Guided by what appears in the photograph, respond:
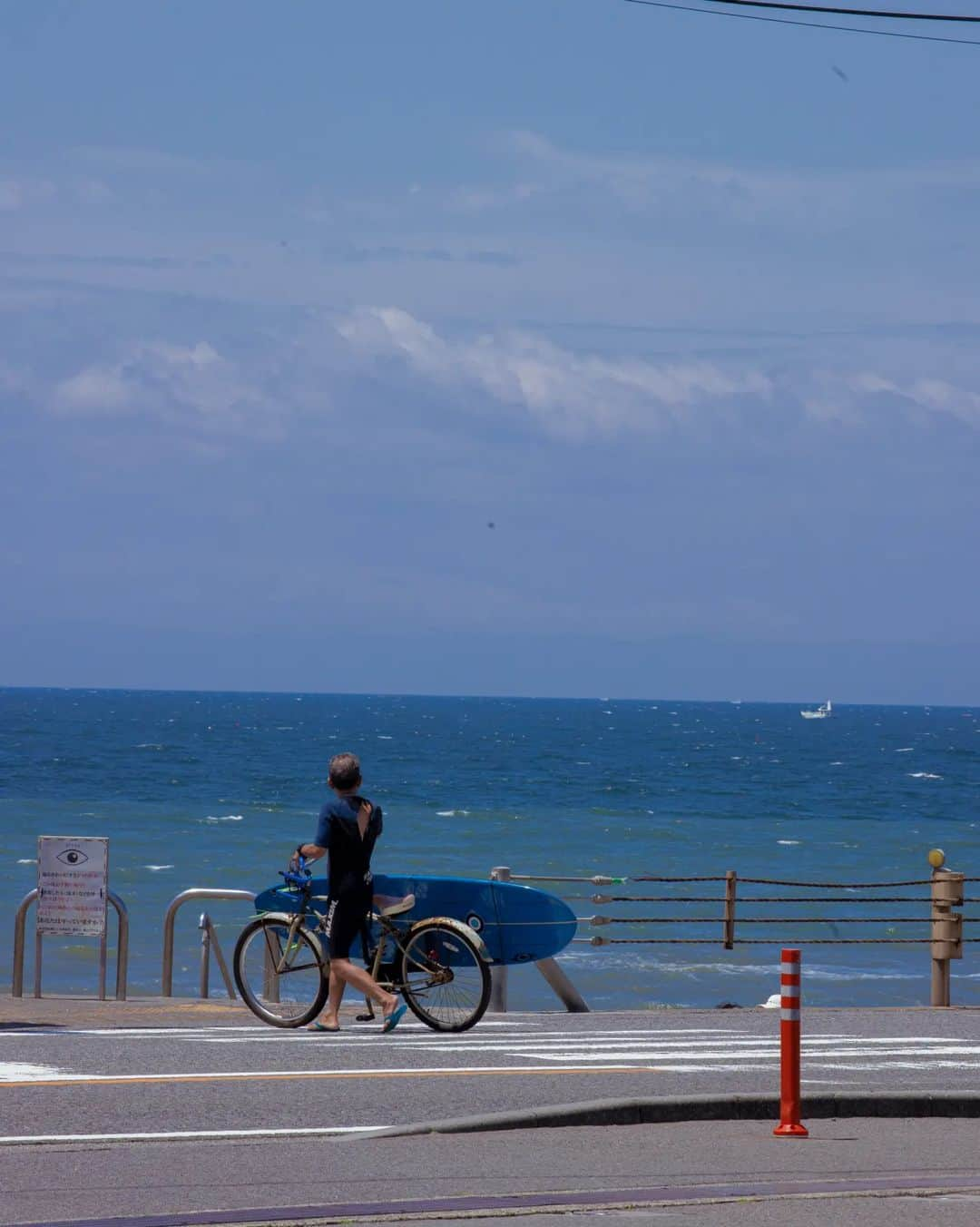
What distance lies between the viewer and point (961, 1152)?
855cm

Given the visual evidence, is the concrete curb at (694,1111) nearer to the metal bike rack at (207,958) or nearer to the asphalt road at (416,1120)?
the asphalt road at (416,1120)

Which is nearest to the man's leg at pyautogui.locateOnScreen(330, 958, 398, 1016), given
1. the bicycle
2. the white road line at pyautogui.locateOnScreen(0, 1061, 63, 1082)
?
the bicycle

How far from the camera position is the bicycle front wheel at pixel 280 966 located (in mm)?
13195

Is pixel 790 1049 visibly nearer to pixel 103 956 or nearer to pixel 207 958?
pixel 103 956

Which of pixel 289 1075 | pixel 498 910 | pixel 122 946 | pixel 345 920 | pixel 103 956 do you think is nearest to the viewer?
pixel 289 1075

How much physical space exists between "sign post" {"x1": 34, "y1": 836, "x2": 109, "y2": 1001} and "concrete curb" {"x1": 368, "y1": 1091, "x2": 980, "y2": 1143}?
7736 mm

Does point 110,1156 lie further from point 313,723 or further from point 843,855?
point 313,723

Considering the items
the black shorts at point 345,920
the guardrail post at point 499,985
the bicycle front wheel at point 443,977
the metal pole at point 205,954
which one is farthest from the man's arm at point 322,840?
the metal pole at point 205,954

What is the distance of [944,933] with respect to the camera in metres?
17.6

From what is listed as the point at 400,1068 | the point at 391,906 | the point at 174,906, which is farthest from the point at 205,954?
the point at 400,1068

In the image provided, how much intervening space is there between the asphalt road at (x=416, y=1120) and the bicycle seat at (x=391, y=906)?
81 centimetres

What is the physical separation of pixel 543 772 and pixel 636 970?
7219 centimetres

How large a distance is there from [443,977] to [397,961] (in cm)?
38

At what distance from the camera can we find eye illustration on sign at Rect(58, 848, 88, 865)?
639 inches
